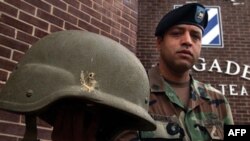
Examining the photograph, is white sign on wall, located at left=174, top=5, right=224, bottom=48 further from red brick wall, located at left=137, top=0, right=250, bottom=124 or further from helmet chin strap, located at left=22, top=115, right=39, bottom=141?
helmet chin strap, located at left=22, top=115, right=39, bottom=141

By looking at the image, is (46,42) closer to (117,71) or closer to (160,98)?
(117,71)

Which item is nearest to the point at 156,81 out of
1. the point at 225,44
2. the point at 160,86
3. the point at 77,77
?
the point at 160,86

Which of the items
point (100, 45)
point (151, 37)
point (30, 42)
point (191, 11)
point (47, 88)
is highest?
point (151, 37)

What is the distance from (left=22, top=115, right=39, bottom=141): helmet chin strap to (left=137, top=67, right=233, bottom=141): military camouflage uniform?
74 centimetres

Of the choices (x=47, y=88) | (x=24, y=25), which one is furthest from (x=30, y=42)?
(x=47, y=88)

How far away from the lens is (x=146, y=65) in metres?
6.25

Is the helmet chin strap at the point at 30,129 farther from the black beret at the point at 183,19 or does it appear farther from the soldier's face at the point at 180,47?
the black beret at the point at 183,19

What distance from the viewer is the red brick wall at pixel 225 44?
599 centimetres

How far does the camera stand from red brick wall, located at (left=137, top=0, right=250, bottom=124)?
5988 millimetres

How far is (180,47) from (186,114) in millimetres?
387

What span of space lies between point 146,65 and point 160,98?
4.25 meters

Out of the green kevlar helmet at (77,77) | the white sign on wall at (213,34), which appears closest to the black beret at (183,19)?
the green kevlar helmet at (77,77)

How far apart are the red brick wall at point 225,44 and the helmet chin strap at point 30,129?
197 inches

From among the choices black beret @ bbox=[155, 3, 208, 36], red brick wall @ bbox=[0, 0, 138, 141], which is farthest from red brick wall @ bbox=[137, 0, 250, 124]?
black beret @ bbox=[155, 3, 208, 36]
